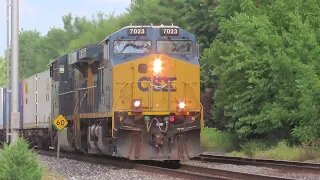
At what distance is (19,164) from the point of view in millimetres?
11836

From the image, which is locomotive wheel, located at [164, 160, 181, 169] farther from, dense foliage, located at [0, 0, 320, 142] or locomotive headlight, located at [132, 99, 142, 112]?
dense foliage, located at [0, 0, 320, 142]

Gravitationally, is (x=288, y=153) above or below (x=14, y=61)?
below

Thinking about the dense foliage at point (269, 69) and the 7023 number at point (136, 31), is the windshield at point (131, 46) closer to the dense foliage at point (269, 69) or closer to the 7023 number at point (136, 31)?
the 7023 number at point (136, 31)

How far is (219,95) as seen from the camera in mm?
28938

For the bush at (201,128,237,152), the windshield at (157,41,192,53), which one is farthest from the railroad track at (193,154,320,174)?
the bush at (201,128,237,152)

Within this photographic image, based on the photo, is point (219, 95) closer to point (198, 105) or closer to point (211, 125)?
point (211, 125)

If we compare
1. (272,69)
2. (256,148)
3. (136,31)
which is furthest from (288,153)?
(136,31)

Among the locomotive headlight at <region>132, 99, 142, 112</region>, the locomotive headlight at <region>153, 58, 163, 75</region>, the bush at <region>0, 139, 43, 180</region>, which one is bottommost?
the bush at <region>0, 139, 43, 180</region>

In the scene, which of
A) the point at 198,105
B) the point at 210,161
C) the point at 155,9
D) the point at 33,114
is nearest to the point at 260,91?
the point at 210,161

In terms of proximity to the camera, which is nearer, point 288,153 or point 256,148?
point 288,153

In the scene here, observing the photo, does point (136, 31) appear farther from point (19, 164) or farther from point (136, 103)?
point (19, 164)

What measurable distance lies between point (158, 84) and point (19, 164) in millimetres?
6989

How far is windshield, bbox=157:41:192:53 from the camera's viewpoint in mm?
18562

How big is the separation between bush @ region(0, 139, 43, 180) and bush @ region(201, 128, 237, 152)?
1938cm
